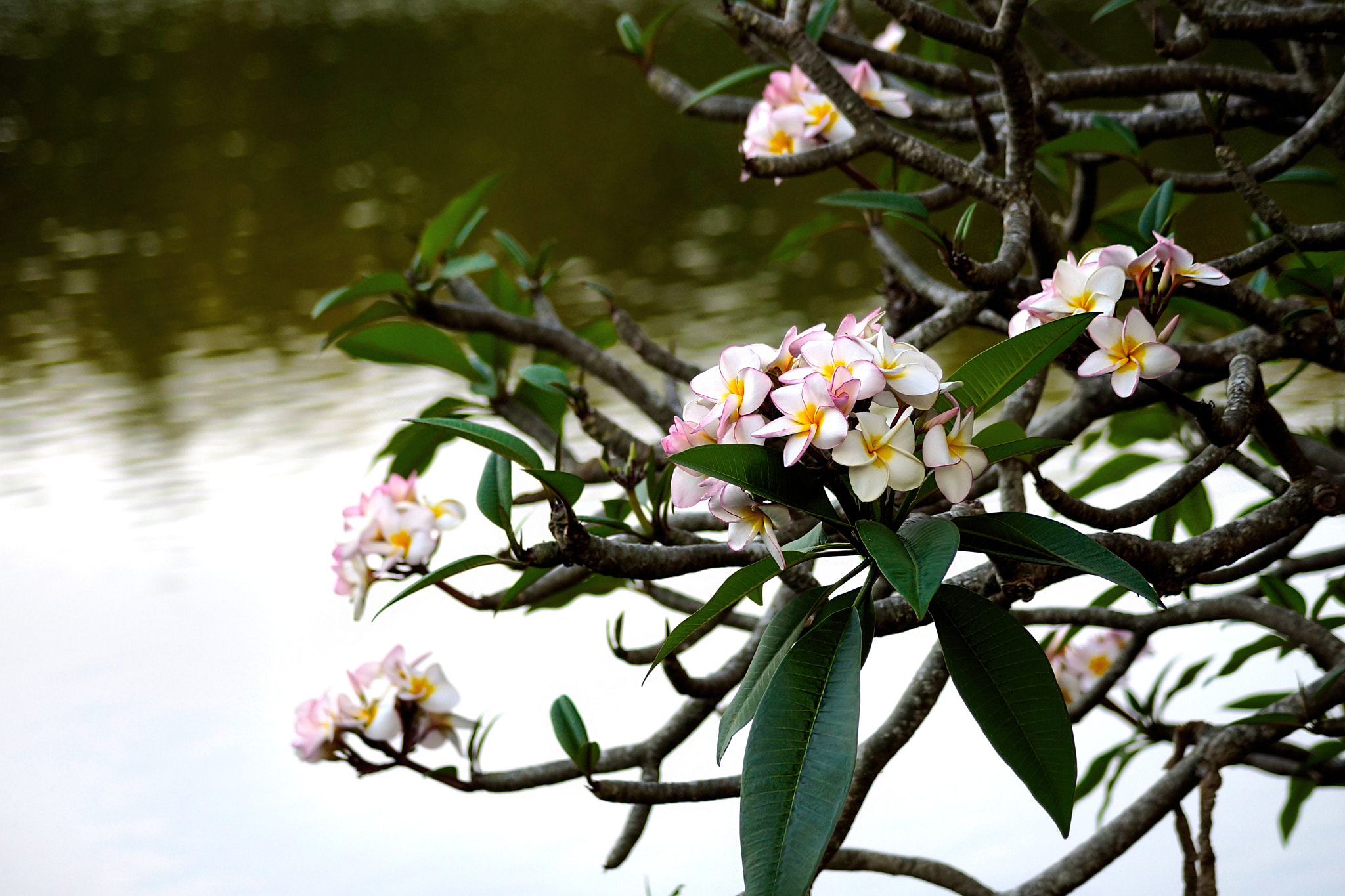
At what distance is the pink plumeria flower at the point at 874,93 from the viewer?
0.68 m

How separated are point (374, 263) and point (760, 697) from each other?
1.97 metres

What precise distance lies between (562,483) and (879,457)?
0.34 feet

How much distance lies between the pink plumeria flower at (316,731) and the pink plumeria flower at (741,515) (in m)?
0.28

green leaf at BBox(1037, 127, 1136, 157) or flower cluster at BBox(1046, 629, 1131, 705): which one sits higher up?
green leaf at BBox(1037, 127, 1136, 157)

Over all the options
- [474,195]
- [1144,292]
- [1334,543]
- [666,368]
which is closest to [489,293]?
[474,195]

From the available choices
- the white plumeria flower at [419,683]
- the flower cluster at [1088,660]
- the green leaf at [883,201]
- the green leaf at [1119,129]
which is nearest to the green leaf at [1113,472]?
the flower cluster at [1088,660]

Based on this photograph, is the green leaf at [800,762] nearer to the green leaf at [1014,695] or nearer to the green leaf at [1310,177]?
the green leaf at [1014,695]

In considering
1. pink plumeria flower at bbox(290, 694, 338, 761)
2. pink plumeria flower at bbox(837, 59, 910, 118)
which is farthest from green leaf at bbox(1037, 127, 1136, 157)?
pink plumeria flower at bbox(290, 694, 338, 761)

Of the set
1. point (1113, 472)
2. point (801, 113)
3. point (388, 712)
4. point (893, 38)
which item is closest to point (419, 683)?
point (388, 712)

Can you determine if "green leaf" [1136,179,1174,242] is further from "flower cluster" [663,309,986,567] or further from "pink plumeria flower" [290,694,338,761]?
"pink plumeria flower" [290,694,338,761]

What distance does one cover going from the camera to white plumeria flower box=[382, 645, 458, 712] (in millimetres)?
547

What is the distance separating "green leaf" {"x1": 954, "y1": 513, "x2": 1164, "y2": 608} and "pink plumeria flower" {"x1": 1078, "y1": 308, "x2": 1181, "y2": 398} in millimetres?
62

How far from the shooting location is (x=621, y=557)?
0.39m

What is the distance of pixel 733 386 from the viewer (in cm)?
35
